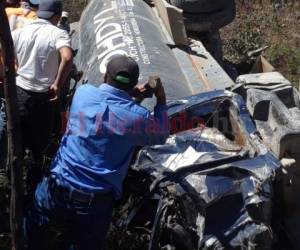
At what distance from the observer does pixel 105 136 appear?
159 inches

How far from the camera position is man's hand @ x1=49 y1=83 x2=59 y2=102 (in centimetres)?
530

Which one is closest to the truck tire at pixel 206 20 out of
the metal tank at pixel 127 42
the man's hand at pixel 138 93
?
the metal tank at pixel 127 42

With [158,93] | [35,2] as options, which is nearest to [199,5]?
[35,2]

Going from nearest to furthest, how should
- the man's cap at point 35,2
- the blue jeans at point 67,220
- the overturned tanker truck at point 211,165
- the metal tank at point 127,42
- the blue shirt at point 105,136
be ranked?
the blue shirt at point 105,136 < the blue jeans at point 67,220 < the overturned tanker truck at point 211,165 < the man's cap at point 35,2 < the metal tank at point 127,42

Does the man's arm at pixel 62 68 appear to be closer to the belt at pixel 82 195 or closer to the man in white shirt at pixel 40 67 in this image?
the man in white shirt at pixel 40 67

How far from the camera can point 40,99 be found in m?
5.37

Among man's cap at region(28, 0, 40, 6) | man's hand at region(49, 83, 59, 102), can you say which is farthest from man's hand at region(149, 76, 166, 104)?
man's cap at region(28, 0, 40, 6)

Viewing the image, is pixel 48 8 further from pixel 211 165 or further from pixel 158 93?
pixel 211 165

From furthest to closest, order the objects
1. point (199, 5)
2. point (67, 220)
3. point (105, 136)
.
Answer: point (199, 5)
point (67, 220)
point (105, 136)

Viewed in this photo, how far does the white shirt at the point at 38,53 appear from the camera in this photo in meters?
5.28

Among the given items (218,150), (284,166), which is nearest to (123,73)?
(218,150)

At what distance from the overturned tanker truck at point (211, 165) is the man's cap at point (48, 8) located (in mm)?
923

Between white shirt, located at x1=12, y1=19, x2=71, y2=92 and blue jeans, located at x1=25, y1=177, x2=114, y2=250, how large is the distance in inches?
47.6

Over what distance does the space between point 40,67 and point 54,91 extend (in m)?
0.21
